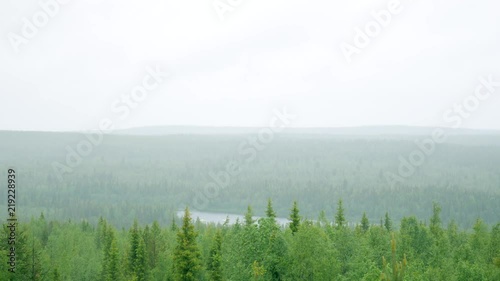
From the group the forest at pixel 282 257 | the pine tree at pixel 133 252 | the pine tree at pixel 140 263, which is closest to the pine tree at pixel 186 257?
the forest at pixel 282 257

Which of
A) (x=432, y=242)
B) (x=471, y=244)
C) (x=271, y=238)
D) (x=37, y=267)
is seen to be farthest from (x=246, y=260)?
(x=471, y=244)

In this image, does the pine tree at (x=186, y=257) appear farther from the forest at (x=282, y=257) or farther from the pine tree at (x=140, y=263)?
the pine tree at (x=140, y=263)

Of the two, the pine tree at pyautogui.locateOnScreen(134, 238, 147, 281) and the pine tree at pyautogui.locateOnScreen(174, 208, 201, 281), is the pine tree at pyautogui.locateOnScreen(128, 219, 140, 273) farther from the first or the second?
the pine tree at pyautogui.locateOnScreen(174, 208, 201, 281)

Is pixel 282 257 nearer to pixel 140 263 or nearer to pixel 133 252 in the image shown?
pixel 140 263

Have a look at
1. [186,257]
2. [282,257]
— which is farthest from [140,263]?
[282,257]

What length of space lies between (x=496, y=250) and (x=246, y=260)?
89.7 feet

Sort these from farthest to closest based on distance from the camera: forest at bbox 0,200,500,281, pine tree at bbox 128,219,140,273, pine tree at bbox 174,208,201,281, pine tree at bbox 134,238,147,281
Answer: pine tree at bbox 128,219,140,273 → pine tree at bbox 134,238,147,281 → pine tree at bbox 174,208,201,281 → forest at bbox 0,200,500,281

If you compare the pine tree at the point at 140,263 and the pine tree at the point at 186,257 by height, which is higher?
the pine tree at the point at 186,257

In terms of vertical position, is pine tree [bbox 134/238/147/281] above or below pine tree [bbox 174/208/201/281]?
below

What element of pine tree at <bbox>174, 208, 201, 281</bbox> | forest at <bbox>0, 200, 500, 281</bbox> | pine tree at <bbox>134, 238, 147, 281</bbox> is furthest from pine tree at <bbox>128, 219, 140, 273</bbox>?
pine tree at <bbox>174, 208, 201, 281</bbox>

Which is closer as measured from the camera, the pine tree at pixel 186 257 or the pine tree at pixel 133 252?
the pine tree at pixel 186 257

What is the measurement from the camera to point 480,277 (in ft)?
116

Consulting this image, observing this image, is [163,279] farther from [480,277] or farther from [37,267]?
[480,277]

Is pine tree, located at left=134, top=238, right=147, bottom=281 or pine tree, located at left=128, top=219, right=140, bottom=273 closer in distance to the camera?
pine tree, located at left=134, top=238, right=147, bottom=281
